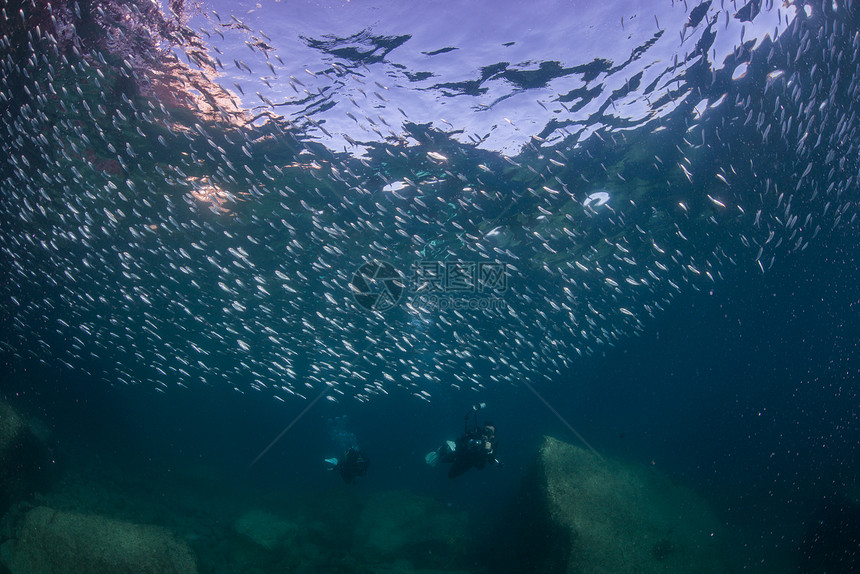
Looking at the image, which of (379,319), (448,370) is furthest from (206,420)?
(379,319)

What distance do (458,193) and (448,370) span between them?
3058 centimetres

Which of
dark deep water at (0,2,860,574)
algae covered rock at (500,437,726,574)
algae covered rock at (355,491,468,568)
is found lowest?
algae covered rock at (355,491,468,568)

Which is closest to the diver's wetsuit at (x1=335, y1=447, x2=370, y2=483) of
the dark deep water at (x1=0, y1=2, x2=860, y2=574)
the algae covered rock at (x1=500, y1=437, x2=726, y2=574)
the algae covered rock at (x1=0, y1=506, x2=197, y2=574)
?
the dark deep water at (x1=0, y1=2, x2=860, y2=574)

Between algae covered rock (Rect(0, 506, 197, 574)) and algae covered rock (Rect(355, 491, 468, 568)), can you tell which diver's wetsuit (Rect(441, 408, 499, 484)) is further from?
algae covered rock (Rect(0, 506, 197, 574))

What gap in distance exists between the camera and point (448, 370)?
4062cm

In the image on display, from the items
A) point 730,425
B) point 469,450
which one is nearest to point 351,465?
point 469,450

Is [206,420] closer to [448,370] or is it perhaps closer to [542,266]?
[448,370]

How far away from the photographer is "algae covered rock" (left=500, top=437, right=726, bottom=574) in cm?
1048

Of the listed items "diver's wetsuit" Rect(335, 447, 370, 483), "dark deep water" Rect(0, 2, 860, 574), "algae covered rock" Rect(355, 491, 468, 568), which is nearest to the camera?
"dark deep water" Rect(0, 2, 860, 574)

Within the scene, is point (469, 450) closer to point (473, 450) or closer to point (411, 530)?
point (473, 450)

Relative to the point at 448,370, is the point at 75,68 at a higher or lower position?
lower

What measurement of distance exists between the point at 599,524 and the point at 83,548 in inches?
545

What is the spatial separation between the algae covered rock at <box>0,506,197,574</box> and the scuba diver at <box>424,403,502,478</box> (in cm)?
751

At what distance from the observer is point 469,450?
10719mm
